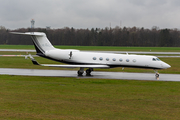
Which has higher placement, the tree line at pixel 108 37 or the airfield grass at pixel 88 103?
the tree line at pixel 108 37

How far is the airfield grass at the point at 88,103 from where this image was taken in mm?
10820

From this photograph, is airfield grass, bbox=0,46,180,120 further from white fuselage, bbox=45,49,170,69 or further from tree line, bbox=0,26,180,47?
tree line, bbox=0,26,180,47

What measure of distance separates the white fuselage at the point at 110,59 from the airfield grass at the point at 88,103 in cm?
803

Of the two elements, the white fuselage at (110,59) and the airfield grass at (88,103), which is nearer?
the airfield grass at (88,103)

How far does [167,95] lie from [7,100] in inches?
363

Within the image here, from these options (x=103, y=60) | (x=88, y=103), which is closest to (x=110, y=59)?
(x=103, y=60)

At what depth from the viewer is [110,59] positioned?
26.1 m

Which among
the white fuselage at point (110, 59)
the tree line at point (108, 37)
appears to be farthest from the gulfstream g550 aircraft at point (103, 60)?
the tree line at point (108, 37)

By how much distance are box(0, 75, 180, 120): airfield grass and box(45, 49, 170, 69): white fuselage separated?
803cm

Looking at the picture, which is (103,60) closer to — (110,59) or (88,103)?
(110,59)

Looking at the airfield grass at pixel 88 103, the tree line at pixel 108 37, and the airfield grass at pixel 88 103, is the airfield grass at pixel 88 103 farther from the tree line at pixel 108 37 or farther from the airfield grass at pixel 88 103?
the tree line at pixel 108 37

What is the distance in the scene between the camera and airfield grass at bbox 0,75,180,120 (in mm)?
10820

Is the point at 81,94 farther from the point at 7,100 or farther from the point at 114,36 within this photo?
the point at 114,36

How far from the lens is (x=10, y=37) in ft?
575
